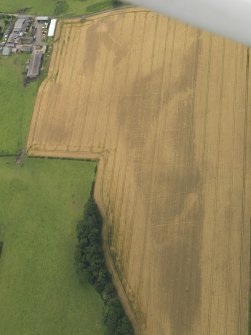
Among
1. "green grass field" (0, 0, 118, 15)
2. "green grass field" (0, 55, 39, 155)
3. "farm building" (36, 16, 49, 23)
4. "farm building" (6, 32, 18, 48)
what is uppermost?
"green grass field" (0, 0, 118, 15)

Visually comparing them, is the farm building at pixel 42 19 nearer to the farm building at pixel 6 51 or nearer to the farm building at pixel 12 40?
the farm building at pixel 12 40

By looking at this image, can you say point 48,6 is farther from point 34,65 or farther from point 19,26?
point 34,65

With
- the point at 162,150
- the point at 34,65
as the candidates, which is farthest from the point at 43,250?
the point at 34,65

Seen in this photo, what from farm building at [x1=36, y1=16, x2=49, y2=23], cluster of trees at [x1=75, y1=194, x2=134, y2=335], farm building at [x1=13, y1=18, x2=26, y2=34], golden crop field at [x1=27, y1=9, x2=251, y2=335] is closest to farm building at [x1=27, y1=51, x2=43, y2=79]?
golden crop field at [x1=27, y1=9, x2=251, y2=335]

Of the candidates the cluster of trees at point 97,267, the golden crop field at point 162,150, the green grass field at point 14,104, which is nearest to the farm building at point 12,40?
the green grass field at point 14,104

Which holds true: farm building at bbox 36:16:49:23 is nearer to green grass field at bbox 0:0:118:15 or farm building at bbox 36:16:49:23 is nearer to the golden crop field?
green grass field at bbox 0:0:118:15
